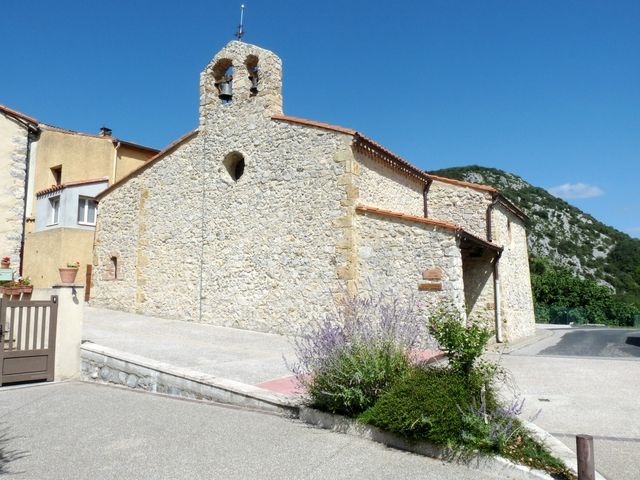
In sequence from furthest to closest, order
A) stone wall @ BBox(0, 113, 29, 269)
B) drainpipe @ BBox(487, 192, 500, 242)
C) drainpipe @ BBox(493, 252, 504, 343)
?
stone wall @ BBox(0, 113, 29, 269), drainpipe @ BBox(487, 192, 500, 242), drainpipe @ BBox(493, 252, 504, 343)

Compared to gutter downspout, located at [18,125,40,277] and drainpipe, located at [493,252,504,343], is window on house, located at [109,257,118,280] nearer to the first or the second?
gutter downspout, located at [18,125,40,277]

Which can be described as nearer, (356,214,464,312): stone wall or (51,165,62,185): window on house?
(356,214,464,312): stone wall

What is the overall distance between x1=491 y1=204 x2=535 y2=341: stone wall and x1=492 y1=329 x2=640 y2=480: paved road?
1.96 meters

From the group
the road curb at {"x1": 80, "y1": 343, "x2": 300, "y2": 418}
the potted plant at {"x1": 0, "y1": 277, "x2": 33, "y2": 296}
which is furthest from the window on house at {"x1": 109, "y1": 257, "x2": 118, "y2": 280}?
the road curb at {"x1": 80, "y1": 343, "x2": 300, "y2": 418}

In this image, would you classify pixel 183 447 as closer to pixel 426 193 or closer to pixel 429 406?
pixel 429 406

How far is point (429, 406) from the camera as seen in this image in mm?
4754

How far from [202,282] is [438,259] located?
734cm

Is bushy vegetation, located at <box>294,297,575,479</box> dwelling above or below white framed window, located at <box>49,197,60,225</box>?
below

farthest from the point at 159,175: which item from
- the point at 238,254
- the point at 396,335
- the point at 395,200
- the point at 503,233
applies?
the point at 396,335

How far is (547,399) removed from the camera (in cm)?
714

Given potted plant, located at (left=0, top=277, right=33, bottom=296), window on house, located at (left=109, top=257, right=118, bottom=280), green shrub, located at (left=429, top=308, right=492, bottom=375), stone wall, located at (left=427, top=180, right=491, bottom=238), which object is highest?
stone wall, located at (left=427, top=180, right=491, bottom=238)

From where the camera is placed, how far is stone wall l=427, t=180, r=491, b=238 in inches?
567

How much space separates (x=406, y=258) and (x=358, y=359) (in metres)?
5.90

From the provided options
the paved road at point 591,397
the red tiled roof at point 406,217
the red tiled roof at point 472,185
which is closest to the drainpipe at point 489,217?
the red tiled roof at point 472,185
